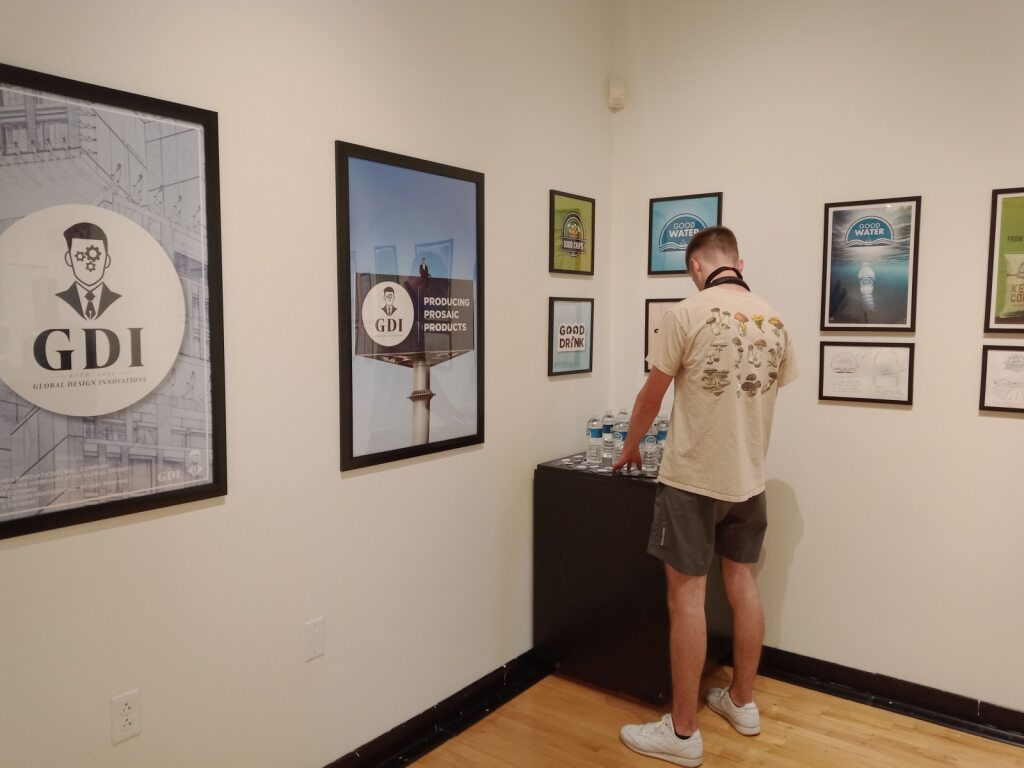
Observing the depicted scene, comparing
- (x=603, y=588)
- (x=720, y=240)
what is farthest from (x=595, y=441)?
(x=720, y=240)

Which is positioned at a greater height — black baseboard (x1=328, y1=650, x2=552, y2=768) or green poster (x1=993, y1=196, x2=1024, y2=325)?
green poster (x1=993, y1=196, x2=1024, y2=325)

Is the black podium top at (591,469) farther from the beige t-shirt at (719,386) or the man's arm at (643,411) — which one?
the beige t-shirt at (719,386)

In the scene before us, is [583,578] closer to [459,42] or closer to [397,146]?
[397,146]

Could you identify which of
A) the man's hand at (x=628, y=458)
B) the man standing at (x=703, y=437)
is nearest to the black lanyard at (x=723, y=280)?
the man standing at (x=703, y=437)

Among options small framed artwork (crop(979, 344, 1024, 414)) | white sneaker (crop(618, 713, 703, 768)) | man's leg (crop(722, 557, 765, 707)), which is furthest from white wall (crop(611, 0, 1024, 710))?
white sneaker (crop(618, 713, 703, 768))

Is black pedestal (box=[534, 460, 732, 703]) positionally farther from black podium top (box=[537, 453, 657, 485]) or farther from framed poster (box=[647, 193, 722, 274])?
framed poster (box=[647, 193, 722, 274])

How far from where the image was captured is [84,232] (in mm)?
1632

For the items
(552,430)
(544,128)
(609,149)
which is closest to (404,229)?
(544,128)

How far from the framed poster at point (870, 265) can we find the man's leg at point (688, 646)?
1.15 metres

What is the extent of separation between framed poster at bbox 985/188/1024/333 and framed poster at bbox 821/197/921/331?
23 cm

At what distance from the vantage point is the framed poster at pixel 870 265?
8.87 feet

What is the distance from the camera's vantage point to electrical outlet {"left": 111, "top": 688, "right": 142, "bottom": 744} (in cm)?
175

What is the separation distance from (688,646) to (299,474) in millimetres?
1341

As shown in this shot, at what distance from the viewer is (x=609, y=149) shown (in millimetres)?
3357
